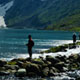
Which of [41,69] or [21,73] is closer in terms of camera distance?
[21,73]

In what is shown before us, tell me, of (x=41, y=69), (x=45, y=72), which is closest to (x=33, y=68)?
(x=41, y=69)

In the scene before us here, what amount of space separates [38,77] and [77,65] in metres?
10.7

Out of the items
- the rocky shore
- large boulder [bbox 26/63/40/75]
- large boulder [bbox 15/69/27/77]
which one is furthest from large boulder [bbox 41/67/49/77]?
large boulder [bbox 15/69/27/77]

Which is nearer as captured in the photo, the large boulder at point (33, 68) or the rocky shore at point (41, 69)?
the rocky shore at point (41, 69)

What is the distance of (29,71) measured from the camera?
1426 inches

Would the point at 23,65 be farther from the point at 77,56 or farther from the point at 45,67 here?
the point at 77,56

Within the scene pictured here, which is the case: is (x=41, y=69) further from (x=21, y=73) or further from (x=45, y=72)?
(x=21, y=73)

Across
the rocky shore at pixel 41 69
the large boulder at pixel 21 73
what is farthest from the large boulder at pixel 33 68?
the large boulder at pixel 21 73

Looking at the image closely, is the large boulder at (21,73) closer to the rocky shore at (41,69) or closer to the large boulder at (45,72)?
the rocky shore at (41,69)

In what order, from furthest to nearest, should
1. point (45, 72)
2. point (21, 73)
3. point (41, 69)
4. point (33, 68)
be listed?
point (41, 69) < point (45, 72) < point (33, 68) < point (21, 73)

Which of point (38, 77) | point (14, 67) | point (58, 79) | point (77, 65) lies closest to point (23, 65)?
point (14, 67)

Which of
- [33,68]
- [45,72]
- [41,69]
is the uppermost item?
[33,68]

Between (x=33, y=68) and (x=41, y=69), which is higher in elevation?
(x=33, y=68)

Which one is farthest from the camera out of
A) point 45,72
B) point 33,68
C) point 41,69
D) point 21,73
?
point 41,69
